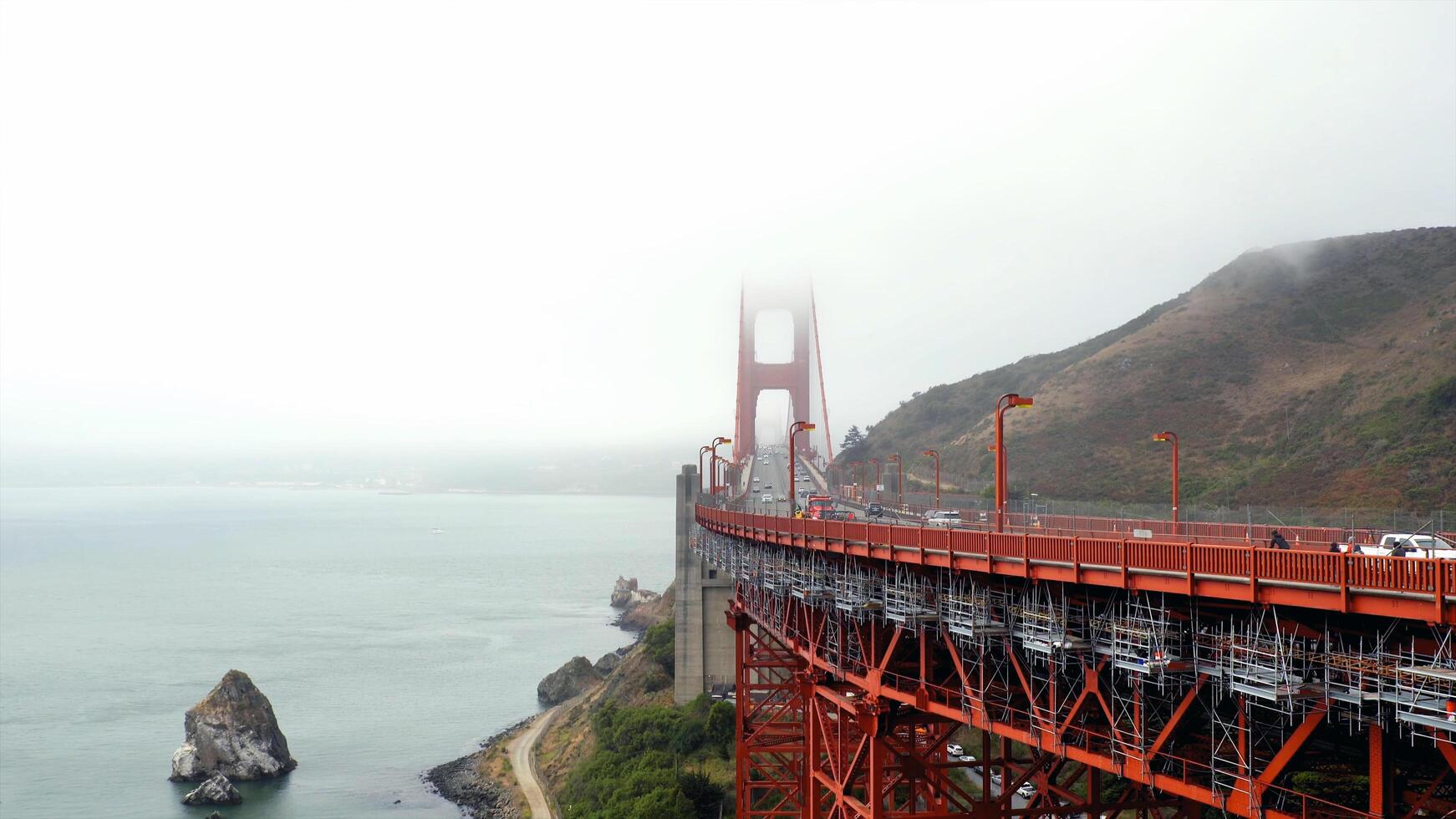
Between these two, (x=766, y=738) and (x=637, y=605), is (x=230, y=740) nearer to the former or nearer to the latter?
(x=766, y=738)

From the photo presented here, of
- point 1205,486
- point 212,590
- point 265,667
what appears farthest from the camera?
point 212,590

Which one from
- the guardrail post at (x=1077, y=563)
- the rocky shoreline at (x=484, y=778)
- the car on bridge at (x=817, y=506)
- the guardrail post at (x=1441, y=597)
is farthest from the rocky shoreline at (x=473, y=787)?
the guardrail post at (x=1441, y=597)

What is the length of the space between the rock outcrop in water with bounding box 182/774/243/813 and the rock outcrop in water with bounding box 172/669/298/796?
7.31 feet

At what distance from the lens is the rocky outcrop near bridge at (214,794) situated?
154 ft

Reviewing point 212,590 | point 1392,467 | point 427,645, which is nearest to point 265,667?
point 427,645

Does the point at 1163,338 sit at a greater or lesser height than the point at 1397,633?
greater

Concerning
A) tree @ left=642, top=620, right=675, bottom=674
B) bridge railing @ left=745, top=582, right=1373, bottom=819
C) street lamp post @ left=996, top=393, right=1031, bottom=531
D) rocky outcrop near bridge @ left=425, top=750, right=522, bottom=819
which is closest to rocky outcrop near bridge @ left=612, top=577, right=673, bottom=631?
tree @ left=642, top=620, right=675, bottom=674

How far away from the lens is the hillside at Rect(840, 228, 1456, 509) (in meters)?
51.8

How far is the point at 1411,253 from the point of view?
85.0 metres

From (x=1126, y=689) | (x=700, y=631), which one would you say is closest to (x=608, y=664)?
(x=700, y=631)

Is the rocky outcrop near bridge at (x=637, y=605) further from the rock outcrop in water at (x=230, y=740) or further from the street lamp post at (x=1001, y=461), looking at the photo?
the street lamp post at (x=1001, y=461)

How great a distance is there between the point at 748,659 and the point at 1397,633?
19.6 metres

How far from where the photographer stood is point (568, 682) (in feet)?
211

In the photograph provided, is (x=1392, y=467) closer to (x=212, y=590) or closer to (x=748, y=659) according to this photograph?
(x=748, y=659)
